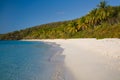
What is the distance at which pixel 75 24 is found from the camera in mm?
55469

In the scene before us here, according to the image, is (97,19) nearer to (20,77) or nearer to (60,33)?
(60,33)

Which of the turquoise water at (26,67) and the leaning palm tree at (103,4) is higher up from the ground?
the leaning palm tree at (103,4)

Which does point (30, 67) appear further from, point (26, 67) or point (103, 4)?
point (103, 4)

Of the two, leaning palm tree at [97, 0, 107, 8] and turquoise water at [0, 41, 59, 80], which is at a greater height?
leaning palm tree at [97, 0, 107, 8]

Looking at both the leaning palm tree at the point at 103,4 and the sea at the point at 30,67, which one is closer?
the sea at the point at 30,67

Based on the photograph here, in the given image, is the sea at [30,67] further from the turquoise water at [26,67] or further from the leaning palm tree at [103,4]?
the leaning palm tree at [103,4]

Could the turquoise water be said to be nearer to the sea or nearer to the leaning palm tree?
the sea

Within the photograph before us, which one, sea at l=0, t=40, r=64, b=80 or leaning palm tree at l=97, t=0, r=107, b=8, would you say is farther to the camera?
leaning palm tree at l=97, t=0, r=107, b=8

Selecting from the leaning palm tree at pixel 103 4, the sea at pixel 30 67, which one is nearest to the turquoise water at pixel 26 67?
the sea at pixel 30 67

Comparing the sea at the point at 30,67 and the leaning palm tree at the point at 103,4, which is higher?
the leaning palm tree at the point at 103,4

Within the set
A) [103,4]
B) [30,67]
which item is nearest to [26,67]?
[30,67]

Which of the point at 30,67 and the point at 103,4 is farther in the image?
the point at 103,4

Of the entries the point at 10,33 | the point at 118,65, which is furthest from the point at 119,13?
the point at 10,33

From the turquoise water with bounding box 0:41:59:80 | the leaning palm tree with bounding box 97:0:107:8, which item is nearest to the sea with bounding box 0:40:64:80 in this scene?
the turquoise water with bounding box 0:41:59:80
